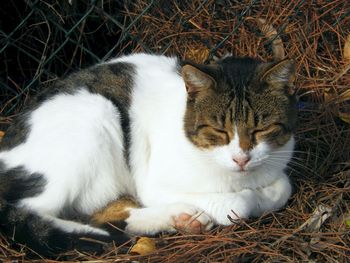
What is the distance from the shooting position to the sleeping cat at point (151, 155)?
2764 millimetres

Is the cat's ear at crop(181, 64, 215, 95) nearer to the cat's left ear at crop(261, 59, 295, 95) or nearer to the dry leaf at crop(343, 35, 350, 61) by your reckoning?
the cat's left ear at crop(261, 59, 295, 95)

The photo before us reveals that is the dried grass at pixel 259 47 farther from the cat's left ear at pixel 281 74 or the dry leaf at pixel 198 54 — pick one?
the cat's left ear at pixel 281 74

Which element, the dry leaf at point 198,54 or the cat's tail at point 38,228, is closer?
the cat's tail at point 38,228

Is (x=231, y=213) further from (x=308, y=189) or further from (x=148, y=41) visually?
(x=148, y=41)

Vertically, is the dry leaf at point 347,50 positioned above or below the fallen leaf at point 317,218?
above

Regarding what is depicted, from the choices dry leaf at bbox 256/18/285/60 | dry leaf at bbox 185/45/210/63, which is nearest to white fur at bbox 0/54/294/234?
dry leaf at bbox 185/45/210/63

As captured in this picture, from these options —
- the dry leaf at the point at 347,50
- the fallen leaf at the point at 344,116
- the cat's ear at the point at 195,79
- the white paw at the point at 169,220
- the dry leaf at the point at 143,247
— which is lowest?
the dry leaf at the point at 143,247

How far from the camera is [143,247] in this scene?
274 cm

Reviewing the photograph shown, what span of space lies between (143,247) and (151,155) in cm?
53

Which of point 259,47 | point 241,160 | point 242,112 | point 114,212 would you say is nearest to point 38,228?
point 114,212

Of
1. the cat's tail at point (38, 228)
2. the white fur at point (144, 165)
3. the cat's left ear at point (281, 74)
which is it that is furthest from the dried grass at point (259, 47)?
the cat's tail at point (38, 228)

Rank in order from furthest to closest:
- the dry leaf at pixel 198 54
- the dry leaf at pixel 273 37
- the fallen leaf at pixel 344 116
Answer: the dry leaf at pixel 198 54 < the dry leaf at pixel 273 37 < the fallen leaf at pixel 344 116

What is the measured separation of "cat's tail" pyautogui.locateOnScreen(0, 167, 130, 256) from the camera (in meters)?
2.65

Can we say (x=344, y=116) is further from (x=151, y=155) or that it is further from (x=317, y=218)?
(x=151, y=155)
